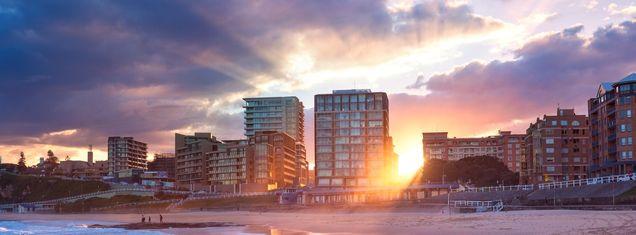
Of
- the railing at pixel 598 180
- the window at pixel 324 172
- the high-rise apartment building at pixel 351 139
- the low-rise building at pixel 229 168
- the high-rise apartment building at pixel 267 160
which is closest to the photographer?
the railing at pixel 598 180

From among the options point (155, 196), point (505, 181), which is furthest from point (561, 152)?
point (155, 196)

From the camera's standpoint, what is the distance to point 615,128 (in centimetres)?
11075

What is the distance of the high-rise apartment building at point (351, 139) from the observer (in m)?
177

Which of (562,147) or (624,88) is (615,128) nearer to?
(624,88)

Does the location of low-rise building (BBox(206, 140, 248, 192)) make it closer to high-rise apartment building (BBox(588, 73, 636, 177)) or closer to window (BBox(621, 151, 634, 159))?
high-rise apartment building (BBox(588, 73, 636, 177))

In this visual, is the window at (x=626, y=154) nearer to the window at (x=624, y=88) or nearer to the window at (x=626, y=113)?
the window at (x=626, y=113)

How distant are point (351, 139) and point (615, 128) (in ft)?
267

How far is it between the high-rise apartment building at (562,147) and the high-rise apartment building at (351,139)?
4909cm

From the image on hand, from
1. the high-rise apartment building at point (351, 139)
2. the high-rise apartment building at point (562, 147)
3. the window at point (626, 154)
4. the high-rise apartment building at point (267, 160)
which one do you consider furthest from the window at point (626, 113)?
the high-rise apartment building at point (267, 160)

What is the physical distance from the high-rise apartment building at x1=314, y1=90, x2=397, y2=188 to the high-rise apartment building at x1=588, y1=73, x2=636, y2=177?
219ft

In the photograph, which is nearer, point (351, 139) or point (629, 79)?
point (629, 79)

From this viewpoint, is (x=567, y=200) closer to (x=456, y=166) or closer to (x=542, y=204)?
(x=542, y=204)

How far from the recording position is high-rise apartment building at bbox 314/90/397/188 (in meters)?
177

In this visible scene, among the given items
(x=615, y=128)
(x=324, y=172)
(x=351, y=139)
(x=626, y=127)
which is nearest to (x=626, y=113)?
(x=626, y=127)
